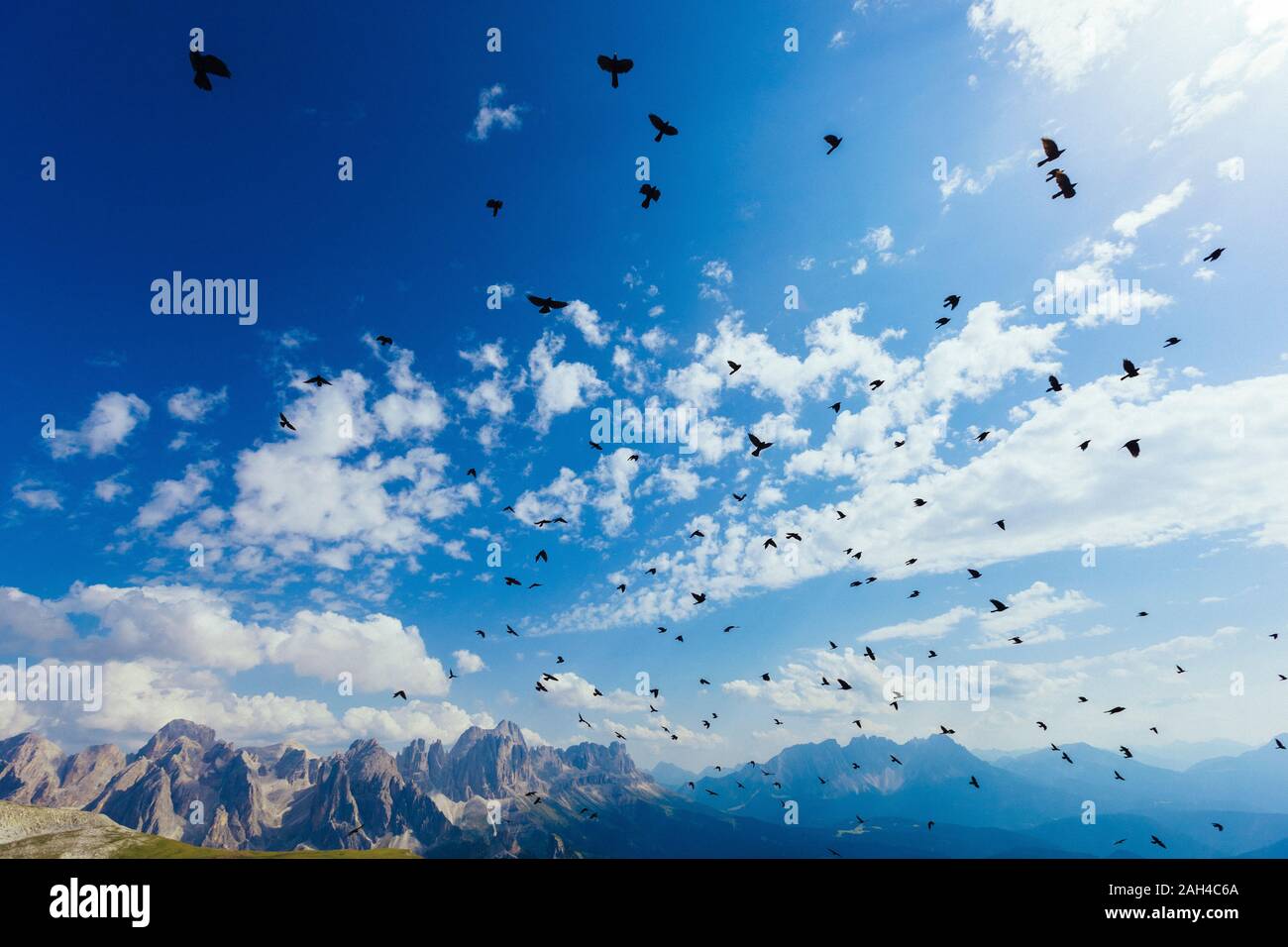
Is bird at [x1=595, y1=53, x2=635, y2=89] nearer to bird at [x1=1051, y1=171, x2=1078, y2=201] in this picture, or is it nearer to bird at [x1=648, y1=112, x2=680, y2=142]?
bird at [x1=648, y1=112, x2=680, y2=142]

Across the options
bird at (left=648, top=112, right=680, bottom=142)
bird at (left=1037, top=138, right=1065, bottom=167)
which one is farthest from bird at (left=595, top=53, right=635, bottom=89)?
bird at (left=1037, top=138, right=1065, bottom=167)

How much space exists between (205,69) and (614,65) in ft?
40.7

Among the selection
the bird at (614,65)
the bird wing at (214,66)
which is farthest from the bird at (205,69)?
the bird at (614,65)

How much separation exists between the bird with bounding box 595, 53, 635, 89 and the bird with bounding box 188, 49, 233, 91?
11464 millimetres

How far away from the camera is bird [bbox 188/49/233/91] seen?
48.4 feet

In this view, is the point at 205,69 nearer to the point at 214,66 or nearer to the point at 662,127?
the point at 214,66

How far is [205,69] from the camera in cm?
1513

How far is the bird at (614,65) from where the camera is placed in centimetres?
1998

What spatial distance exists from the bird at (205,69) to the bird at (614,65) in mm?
11464
